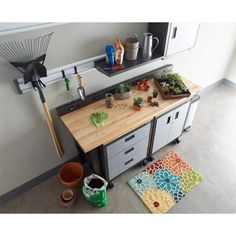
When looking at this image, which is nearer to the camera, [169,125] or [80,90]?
[80,90]

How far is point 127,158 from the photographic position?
1.91m

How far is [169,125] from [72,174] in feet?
3.74

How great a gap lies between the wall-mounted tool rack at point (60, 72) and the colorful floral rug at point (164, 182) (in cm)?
122

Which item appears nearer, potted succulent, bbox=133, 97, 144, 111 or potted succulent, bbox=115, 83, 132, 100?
potted succulent, bbox=133, 97, 144, 111

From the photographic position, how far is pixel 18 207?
1935mm

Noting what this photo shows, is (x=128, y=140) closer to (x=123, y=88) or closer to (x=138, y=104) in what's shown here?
(x=138, y=104)

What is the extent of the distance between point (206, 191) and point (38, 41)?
2013 mm

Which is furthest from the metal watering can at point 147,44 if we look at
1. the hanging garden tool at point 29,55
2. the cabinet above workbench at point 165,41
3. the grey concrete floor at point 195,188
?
the grey concrete floor at point 195,188

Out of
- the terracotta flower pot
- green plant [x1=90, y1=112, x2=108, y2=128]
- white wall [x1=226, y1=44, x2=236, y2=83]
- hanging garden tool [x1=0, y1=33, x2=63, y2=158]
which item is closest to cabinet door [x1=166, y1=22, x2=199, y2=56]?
green plant [x1=90, y1=112, x2=108, y2=128]

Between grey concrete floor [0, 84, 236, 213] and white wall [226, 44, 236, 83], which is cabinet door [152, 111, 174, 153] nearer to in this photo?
grey concrete floor [0, 84, 236, 213]

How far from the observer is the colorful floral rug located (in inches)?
75.9

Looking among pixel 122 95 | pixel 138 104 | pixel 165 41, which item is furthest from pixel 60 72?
pixel 165 41

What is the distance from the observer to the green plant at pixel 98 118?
165 cm

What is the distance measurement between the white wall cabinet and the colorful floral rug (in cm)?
24
